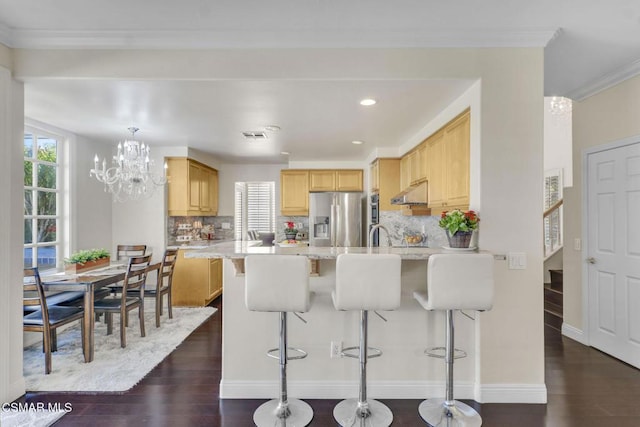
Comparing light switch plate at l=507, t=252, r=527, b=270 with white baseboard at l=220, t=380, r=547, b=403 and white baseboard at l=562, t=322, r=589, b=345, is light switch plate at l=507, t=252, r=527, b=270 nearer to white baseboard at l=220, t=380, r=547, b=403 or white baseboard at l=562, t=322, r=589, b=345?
white baseboard at l=220, t=380, r=547, b=403

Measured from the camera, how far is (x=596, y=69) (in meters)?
2.99

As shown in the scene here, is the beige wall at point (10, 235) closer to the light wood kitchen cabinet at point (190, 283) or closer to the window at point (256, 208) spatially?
the light wood kitchen cabinet at point (190, 283)

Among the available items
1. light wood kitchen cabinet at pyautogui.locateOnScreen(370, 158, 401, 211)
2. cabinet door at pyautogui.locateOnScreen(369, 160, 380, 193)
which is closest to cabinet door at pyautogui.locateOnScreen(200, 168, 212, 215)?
cabinet door at pyautogui.locateOnScreen(369, 160, 380, 193)

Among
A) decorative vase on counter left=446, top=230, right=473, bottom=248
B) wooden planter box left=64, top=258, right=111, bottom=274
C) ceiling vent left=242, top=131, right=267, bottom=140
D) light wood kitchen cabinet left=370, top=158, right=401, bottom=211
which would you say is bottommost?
wooden planter box left=64, top=258, right=111, bottom=274

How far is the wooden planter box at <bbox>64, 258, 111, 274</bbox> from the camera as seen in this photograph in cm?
331

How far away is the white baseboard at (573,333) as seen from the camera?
11.4 feet

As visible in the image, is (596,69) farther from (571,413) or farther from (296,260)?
(296,260)

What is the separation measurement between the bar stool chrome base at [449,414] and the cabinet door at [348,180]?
160 inches

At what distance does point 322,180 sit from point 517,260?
396 centimetres

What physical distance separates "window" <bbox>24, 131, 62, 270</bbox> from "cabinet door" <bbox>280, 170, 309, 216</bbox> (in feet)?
10.5

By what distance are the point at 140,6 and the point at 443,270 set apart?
2.49 m

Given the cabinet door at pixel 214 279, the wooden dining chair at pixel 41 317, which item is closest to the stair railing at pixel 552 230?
the cabinet door at pixel 214 279

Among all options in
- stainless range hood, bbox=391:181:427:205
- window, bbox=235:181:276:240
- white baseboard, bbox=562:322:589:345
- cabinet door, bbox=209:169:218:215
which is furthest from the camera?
window, bbox=235:181:276:240

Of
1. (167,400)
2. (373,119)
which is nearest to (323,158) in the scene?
(373,119)
